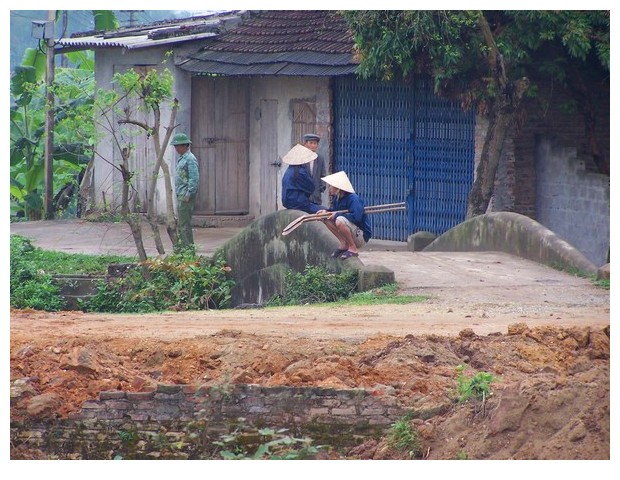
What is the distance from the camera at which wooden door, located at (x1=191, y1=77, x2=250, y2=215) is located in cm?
2041

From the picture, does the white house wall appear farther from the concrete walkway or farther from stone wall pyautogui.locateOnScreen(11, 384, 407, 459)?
stone wall pyautogui.locateOnScreen(11, 384, 407, 459)

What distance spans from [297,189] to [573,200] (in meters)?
4.53

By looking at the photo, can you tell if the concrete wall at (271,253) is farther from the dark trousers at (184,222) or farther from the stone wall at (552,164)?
the stone wall at (552,164)

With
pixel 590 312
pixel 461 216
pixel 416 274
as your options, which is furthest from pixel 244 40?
pixel 590 312

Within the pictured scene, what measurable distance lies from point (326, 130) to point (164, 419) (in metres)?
→ 10.3

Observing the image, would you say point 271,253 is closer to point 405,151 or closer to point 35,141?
point 405,151

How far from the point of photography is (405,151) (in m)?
18.6

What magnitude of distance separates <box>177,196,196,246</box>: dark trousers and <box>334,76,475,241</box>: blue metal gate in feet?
13.4

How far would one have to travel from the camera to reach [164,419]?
962 centimetres

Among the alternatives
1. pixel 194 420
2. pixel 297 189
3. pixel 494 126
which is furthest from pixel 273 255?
pixel 194 420

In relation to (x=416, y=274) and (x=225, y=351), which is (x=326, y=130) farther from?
(x=225, y=351)

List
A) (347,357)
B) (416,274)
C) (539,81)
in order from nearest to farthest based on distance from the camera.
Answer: (347,357) < (416,274) < (539,81)

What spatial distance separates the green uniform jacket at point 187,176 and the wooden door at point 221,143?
4.70 metres

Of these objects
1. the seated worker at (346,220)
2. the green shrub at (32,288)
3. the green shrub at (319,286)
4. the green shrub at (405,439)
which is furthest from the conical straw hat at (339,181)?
the green shrub at (405,439)
